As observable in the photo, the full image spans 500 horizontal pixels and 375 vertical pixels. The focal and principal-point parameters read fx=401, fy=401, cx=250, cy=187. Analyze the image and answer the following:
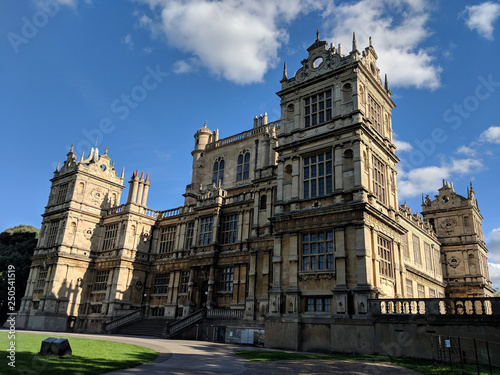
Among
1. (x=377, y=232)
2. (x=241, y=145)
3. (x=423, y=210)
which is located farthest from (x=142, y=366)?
(x=423, y=210)

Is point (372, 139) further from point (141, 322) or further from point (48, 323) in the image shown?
point (48, 323)

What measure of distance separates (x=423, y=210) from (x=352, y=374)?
46245 millimetres

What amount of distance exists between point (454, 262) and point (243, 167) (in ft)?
96.4

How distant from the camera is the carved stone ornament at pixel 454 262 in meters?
50.6

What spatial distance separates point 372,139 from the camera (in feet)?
94.5

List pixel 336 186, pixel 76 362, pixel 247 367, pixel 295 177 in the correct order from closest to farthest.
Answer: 1. pixel 76 362
2. pixel 247 367
3. pixel 336 186
4. pixel 295 177

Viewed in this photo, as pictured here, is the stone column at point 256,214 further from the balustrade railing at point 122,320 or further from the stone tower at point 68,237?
the stone tower at point 68,237

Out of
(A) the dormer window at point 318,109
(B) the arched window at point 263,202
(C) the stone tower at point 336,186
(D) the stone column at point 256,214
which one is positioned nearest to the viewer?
(C) the stone tower at point 336,186

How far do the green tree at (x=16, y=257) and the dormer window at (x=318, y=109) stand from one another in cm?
4004

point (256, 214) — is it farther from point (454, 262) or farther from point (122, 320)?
point (454, 262)

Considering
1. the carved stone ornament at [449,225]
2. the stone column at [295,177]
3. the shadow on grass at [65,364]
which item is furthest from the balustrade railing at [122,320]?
the carved stone ornament at [449,225]

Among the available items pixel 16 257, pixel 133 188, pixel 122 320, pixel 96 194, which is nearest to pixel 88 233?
pixel 96 194

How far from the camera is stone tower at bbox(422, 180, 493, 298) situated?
161 feet

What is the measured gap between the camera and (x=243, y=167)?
4900 cm
